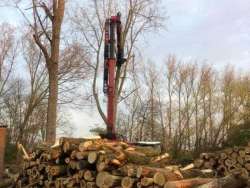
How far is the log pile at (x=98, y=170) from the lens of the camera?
10.5m

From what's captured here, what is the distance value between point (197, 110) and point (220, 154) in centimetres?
2823

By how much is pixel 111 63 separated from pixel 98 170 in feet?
25.8

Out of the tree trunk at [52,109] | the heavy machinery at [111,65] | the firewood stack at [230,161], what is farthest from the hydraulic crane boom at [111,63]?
the firewood stack at [230,161]

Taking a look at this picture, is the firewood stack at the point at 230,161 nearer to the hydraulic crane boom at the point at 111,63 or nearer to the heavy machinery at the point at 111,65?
the heavy machinery at the point at 111,65

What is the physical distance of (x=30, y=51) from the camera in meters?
41.5

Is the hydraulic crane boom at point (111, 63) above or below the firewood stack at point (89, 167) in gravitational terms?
above

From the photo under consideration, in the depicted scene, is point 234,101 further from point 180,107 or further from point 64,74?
point 64,74

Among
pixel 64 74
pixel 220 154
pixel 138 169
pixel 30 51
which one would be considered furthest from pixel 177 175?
pixel 30 51

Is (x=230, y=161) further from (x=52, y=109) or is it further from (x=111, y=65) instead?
(x=52, y=109)

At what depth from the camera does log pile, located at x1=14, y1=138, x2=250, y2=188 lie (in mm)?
10461

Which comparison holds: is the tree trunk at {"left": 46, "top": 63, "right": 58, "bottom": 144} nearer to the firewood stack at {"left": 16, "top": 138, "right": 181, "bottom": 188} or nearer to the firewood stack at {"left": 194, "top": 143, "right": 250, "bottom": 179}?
the firewood stack at {"left": 194, "top": 143, "right": 250, "bottom": 179}

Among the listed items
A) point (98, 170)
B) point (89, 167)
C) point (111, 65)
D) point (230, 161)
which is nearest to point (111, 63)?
point (111, 65)

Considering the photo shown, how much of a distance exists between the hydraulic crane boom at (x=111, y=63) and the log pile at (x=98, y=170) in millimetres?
4749

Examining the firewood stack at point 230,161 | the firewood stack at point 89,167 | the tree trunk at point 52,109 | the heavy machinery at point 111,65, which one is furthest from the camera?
the tree trunk at point 52,109
